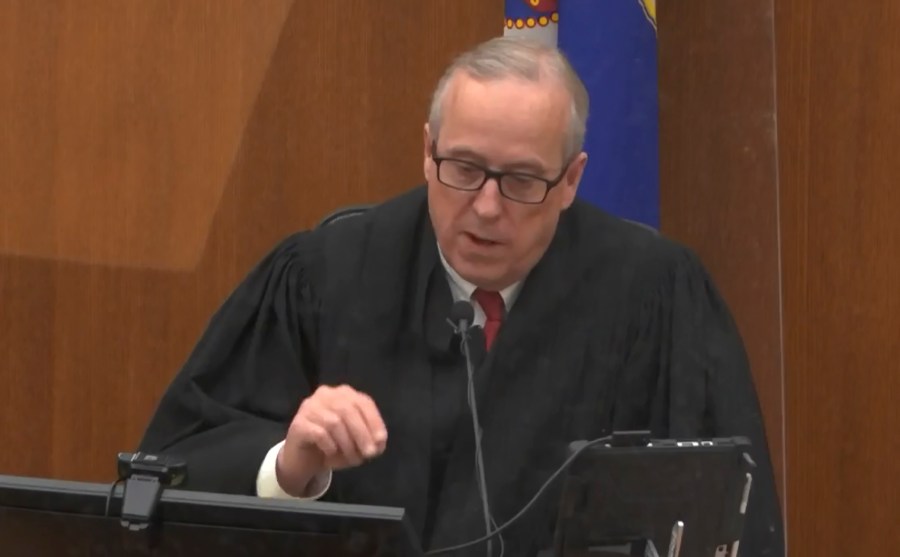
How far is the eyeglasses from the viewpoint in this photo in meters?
2.03

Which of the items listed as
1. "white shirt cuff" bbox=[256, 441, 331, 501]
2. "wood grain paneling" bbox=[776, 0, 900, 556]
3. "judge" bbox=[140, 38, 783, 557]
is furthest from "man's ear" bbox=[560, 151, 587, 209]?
"wood grain paneling" bbox=[776, 0, 900, 556]

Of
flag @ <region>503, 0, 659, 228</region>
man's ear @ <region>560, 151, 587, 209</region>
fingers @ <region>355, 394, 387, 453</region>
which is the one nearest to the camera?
fingers @ <region>355, 394, 387, 453</region>

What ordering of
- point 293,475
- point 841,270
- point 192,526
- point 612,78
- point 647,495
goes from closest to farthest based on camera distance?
point 192,526, point 647,495, point 293,475, point 612,78, point 841,270

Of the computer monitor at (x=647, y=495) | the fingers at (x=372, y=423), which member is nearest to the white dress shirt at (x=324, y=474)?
the fingers at (x=372, y=423)

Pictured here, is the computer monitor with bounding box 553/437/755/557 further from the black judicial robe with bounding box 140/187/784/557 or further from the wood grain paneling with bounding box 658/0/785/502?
the wood grain paneling with bounding box 658/0/785/502

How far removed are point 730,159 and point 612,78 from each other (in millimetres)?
622

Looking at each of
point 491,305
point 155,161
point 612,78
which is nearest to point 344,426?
point 491,305

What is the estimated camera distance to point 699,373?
6.93 feet

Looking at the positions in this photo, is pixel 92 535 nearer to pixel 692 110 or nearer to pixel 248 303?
pixel 248 303

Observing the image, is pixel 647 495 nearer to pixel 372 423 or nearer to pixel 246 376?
pixel 372 423

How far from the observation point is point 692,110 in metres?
3.41

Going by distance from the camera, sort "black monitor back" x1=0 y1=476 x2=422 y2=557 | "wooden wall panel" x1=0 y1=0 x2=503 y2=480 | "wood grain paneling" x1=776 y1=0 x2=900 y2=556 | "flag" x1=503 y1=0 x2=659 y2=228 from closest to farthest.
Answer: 1. "black monitor back" x1=0 y1=476 x2=422 y2=557
2. "flag" x1=503 y1=0 x2=659 y2=228
3. "wood grain paneling" x1=776 y1=0 x2=900 y2=556
4. "wooden wall panel" x1=0 y1=0 x2=503 y2=480

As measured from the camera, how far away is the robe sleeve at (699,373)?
2.03 m

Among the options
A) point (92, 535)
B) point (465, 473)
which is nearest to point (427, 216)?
point (465, 473)
